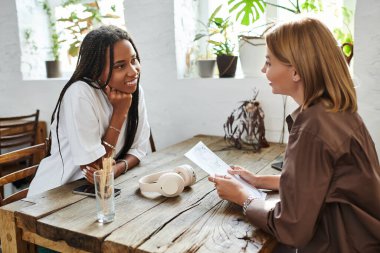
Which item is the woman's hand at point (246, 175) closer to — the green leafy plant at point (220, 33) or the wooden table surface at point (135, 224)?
the wooden table surface at point (135, 224)

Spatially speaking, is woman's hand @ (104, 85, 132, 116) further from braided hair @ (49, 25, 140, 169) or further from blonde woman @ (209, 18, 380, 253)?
blonde woman @ (209, 18, 380, 253)

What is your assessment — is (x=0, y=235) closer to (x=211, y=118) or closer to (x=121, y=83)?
(x=121, y=83)

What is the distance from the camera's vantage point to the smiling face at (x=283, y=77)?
100 cm

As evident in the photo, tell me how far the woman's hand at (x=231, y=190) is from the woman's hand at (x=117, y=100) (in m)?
0.57

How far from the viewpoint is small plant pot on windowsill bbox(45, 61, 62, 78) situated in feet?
9.85

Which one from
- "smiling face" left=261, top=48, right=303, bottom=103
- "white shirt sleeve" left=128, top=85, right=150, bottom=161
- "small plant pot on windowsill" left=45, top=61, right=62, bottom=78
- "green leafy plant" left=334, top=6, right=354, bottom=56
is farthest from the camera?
"small plant pot on windowsill" left=45, top=61, right=62, bottom=78

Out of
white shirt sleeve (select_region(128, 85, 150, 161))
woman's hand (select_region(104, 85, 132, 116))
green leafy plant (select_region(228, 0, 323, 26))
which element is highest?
green leafy plant (select_region(228, 0, 323, 26))

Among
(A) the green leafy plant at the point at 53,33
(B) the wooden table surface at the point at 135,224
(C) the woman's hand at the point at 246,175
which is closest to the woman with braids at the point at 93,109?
(B) the wooden table surface at the point at 135,224

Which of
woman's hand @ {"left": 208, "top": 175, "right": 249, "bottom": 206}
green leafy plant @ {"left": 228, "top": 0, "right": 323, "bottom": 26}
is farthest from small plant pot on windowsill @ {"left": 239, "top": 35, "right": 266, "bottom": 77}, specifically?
woman's hand @ {"left": 208, "top": 175, "right": 249, "bottom": 206}

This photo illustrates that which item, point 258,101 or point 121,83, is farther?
point 258,101

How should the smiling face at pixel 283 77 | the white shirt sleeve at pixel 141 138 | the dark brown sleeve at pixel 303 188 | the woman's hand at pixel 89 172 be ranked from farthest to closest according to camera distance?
the white shirt sleeve at pixel 141 138, the woman's hand at pixel 89 172, the smiling face at pixel 283 77, the dark brown sleeve at pixel 303 188

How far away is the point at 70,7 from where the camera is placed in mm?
2984

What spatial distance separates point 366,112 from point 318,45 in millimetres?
991

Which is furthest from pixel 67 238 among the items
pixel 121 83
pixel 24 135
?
pixel 24 135
